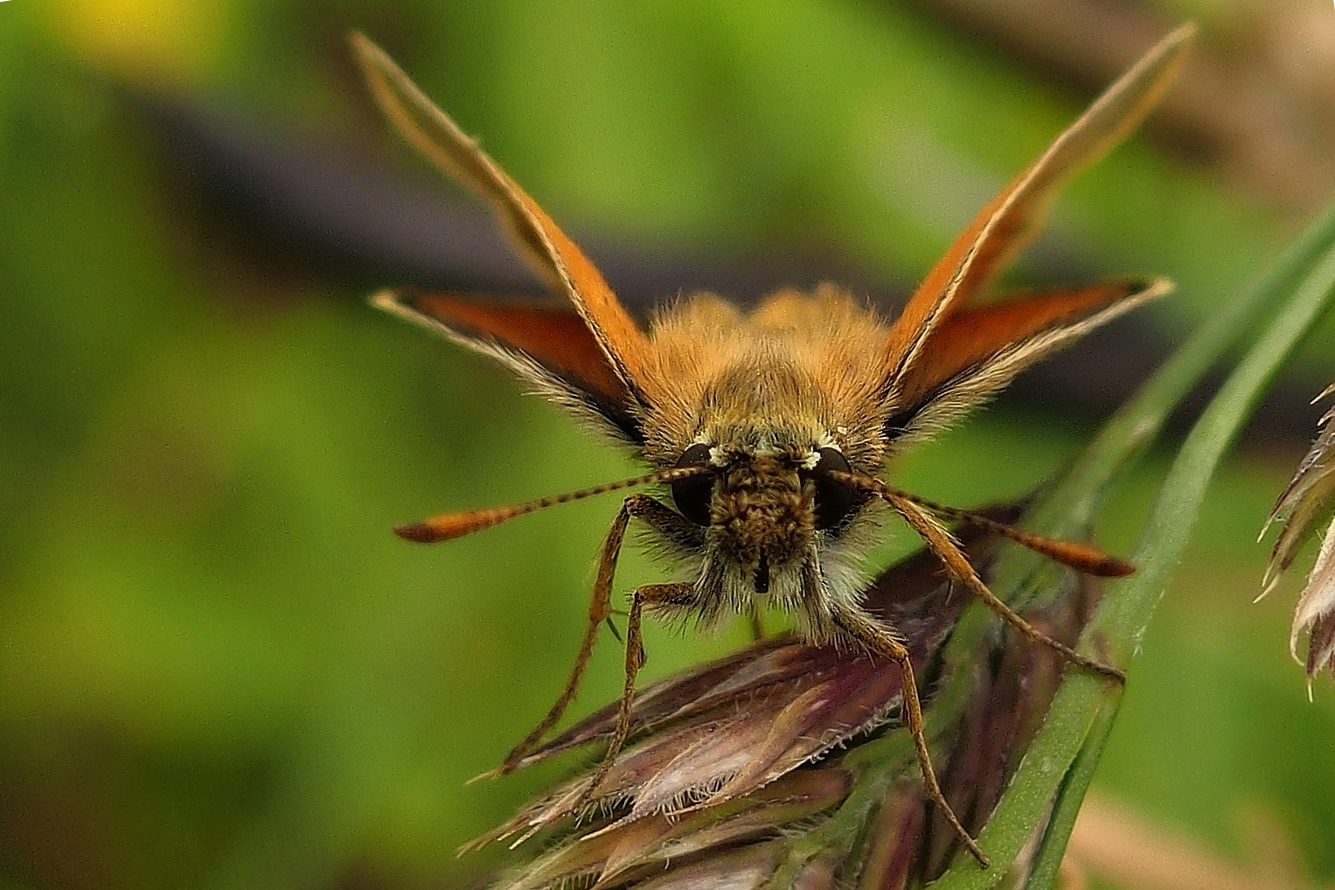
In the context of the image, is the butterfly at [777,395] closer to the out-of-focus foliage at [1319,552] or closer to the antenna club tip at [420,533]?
the antenna club tip at [420,533]

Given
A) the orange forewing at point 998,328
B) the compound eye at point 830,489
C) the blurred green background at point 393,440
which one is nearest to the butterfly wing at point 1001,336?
the orange forewing at point 998,328

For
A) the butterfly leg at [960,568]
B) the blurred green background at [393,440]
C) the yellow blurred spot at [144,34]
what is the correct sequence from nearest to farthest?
the butterfly leg at [960,568]
the blurred green background at [393,440]
the yellow blurred spot at [144,34]

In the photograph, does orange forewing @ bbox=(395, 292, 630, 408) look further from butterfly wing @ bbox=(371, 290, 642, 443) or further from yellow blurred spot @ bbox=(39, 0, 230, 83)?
yellow blurred spot @ bbox=(39, 0, 230, 83)

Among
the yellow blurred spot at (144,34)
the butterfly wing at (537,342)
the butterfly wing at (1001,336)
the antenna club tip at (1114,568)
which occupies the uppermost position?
the yellow blurred spot at (144,34)

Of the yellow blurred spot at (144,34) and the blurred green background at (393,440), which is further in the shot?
the yellow blurred spot at (144,34)

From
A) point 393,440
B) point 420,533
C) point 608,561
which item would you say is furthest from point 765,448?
point 393,440

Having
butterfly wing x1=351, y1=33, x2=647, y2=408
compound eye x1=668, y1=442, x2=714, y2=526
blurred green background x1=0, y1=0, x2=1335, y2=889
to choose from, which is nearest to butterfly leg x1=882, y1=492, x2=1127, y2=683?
compound eye x1=668, y1=442, x2=714, y2=526

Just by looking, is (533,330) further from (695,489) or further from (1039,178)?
(1039,178)
